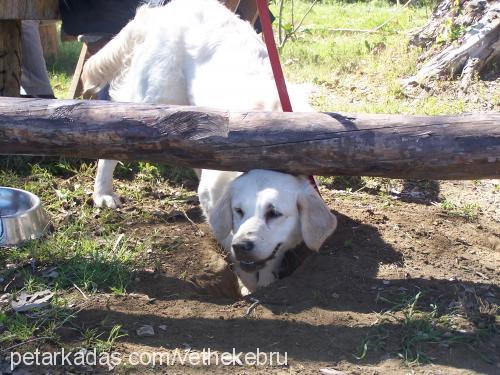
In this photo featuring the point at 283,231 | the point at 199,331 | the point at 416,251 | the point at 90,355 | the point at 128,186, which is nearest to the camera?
the point at 90,355

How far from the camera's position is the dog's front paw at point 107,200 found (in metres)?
4.77

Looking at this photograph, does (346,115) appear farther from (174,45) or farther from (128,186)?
(128,186)

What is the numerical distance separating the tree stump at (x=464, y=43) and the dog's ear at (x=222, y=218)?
11.2 feet

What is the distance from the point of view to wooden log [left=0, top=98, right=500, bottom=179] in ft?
10.9

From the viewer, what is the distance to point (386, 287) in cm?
357

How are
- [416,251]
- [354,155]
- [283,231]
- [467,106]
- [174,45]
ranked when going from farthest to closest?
[467,106] → [174,45] → [416,251] → [283,231] → [354,155]

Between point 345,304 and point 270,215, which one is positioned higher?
point 270,215

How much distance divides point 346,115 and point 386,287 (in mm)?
896

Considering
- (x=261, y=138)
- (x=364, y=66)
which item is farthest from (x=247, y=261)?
(x=364, y=66)

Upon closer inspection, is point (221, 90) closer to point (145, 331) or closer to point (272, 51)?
point (272, 51)

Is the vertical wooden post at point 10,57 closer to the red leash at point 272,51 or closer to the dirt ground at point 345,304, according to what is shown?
the dirt ground at point 345,304

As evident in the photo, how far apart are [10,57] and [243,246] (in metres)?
2.74

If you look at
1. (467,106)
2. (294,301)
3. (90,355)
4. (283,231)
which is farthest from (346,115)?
(467,106)

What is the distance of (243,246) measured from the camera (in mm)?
3537
